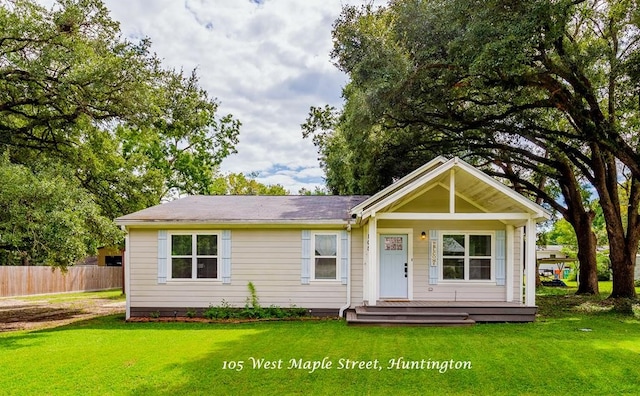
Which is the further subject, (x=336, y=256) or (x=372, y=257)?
(x=336, y=256)

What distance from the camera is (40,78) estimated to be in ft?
41.4

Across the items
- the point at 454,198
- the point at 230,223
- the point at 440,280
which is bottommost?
the point at 440,280

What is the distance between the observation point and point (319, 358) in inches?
295

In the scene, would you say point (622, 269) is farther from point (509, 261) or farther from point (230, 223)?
point (230, 223)

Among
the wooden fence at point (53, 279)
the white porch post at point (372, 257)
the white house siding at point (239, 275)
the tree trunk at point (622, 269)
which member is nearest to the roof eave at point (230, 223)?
the white house siding at point (239, 275)

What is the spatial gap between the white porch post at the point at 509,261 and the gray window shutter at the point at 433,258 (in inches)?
73.1

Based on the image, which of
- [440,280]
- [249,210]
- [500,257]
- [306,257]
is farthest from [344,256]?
[500,257]

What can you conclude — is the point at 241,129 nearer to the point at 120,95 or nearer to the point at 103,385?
the point at 120,95

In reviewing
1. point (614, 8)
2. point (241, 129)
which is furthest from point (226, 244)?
point (241, 129)

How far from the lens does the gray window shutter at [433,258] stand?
41.8 ft

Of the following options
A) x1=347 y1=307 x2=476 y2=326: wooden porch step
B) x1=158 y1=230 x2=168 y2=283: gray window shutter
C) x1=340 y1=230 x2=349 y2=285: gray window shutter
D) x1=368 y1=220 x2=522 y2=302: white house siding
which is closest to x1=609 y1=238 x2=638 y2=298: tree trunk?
x1=368 y1=220 x2=522 y2=302: white house siding

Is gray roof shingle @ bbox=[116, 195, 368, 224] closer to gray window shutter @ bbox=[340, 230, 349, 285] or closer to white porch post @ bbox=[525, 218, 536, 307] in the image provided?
gray window shutter @ bbox=[340, 230, 349, 285]

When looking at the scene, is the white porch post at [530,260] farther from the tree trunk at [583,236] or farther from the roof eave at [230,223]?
the tree trunk at [583,236]

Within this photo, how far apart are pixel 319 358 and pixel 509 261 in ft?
23.9
